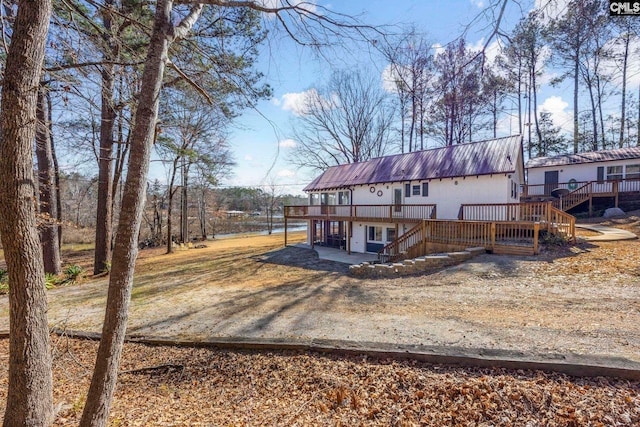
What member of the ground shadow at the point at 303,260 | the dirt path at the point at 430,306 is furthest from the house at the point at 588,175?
the ground shadow at the point at 303,260

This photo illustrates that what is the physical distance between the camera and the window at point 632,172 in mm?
16203

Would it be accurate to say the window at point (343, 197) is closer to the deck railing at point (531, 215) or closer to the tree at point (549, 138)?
the deck railing at point (531, 215)

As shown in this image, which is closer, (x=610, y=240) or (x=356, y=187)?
(x=610, y=240)

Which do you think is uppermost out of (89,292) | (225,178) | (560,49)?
(560,49)

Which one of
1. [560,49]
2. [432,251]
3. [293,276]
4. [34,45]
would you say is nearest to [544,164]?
[560,49]

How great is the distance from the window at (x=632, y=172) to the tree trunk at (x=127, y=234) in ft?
79.8

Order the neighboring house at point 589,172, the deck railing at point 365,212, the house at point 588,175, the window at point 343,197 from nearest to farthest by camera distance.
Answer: the deck railing at point 365,212 < the house at point 588,175 < the neighboring house at point 589,172 < the window at point 343,197

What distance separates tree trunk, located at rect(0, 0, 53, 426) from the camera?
2230 mm

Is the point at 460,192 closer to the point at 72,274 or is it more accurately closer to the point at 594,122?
the point at 72,274

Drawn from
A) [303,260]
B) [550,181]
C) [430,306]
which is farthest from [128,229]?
[550,181]

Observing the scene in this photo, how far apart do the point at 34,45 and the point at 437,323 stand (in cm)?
585

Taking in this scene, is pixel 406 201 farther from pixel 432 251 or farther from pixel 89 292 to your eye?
pixel 89 292

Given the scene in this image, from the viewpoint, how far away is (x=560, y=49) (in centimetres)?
1992

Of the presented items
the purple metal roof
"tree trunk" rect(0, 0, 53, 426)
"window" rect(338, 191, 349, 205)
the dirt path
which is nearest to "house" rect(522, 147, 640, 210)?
the purple metal roof
